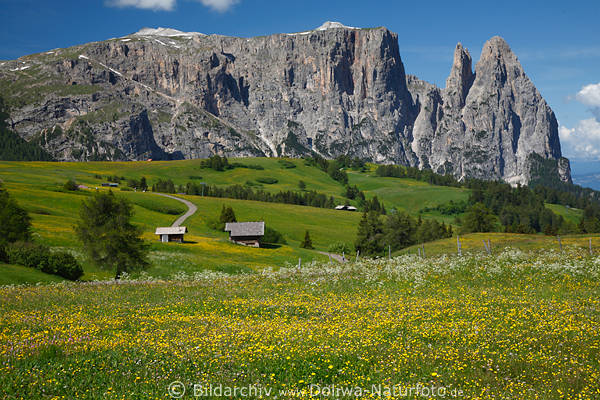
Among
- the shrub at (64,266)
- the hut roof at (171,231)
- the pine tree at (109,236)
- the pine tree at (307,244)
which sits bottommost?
the pine tree at (307,244)

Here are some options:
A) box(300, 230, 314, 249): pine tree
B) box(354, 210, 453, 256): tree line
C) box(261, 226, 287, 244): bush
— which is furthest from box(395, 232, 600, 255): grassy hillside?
box(261, 226, 287, 244): bush

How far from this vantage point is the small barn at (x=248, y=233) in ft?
330

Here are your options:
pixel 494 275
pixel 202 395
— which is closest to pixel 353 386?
pixel 202 395

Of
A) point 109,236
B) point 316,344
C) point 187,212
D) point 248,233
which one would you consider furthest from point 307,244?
point 316,344

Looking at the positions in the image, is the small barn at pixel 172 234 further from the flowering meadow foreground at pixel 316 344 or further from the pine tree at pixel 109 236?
the flowering meadow foreground at pixel 316 344

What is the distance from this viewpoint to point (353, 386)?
10328mm

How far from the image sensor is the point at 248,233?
100750 mm

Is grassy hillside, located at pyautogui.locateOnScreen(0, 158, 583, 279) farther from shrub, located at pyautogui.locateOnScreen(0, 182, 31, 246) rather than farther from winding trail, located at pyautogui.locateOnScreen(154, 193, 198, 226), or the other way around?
shrub, located at pyautogui.locateOnScreen(0, 182, 31, 246)

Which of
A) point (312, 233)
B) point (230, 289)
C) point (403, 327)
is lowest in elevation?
point (312, 233)

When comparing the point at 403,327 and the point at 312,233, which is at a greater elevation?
the point at 403,327

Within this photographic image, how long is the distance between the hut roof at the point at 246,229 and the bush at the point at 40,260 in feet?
180

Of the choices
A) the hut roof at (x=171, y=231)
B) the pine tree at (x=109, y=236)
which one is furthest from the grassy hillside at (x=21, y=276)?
the hut roof at (x=171, y=231)

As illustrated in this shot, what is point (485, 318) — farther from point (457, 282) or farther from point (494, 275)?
point (494, 275)

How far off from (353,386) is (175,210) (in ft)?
413
